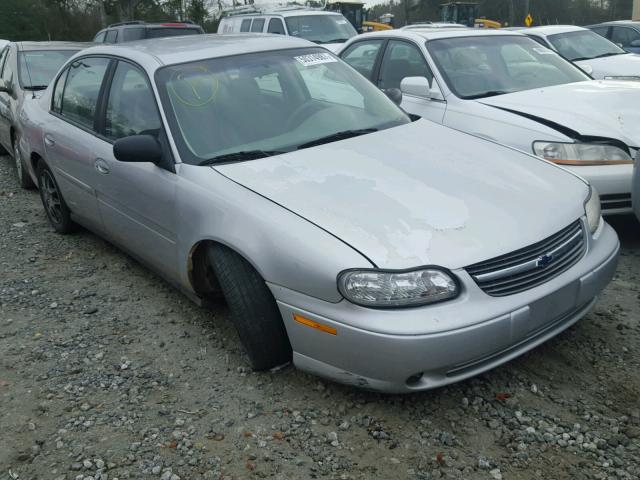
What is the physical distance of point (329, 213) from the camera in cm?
288

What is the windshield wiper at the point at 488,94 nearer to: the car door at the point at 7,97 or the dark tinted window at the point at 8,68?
the car door at the point at 7,97

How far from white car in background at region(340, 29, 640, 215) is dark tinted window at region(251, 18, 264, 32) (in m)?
7.11

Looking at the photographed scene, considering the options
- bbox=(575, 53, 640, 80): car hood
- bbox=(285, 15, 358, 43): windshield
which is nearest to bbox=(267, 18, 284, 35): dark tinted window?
bbox=(285, 15, 358, 43): windshield

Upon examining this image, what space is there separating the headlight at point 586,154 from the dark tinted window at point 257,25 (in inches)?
390

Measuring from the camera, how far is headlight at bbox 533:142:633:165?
4.51m

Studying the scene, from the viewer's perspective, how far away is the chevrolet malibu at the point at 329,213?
2.63m

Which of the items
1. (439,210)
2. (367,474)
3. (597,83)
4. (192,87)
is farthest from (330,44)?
(367,474)

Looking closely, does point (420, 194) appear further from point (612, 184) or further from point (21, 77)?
point (21, 77)

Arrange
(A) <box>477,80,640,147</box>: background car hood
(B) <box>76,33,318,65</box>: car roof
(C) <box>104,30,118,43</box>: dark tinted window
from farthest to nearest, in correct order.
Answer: (C) <box>104,30,118,43</box>: dark tinted window, (A) <box>477,80,640,147</box>: background car hood, (B) <box>76,33,318,65</box>: car roof

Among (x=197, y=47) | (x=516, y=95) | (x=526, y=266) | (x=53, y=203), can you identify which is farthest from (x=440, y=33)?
(x=526, y=266)

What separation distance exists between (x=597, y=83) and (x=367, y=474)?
177 inches

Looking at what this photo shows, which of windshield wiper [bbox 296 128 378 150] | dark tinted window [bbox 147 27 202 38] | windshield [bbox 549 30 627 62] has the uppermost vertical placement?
windshield wiper [bbox 296 128 378 150]

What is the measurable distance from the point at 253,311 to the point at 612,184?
2.78m

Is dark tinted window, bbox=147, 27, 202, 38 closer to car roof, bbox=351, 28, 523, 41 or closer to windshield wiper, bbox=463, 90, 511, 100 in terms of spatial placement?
car roof, bbox=351, 28, 523, 41
